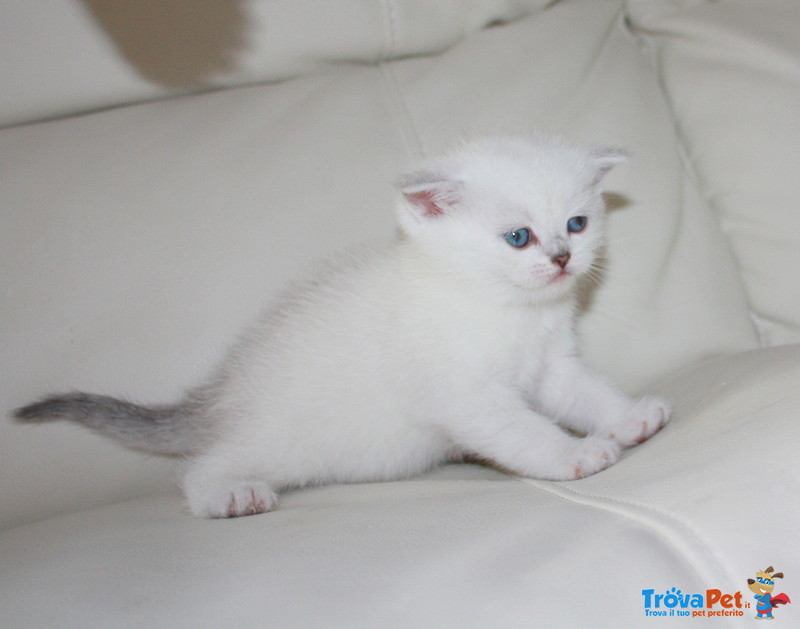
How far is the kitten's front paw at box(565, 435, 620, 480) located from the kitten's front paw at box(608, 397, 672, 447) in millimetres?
55

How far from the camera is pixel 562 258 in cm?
131

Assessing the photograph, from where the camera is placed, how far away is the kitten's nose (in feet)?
4.26

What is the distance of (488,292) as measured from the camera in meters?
1.38

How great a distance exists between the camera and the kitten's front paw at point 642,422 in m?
1.29

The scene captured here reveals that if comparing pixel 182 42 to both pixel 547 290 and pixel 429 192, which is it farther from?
pixel 547 290

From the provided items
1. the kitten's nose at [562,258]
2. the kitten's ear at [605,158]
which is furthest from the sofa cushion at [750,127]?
the kitten's nose at [562,258]

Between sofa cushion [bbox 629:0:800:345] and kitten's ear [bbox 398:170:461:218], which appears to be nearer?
kitten's ear [bbox 398:170:461:218]

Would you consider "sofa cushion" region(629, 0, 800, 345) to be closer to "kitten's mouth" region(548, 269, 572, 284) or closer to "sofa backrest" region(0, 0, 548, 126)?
"sofa backrest" region(0, 0, 548, 126)

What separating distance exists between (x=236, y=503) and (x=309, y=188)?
695 millimetres

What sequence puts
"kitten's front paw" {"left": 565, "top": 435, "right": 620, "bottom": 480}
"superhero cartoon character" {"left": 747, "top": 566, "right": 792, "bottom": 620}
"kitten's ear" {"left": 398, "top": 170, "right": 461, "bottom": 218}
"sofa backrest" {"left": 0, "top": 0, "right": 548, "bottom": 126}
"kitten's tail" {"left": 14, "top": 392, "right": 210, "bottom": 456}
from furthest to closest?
"sofa backrest" {"left": 0, "top": 0, "right": 548, "bottom": 126} < "kitten's tail" {"left": 14, "top": 392, "right": 210, "bottom": 456} < "kitten's ear" {"left": 398, "top": 170, "right": 461, "bottom": 218} < "kitten's front paw" {"left": 565, "top": 435, "right": 620, "bottom": 480} < "superhero cartoon character" {"left": 747, "top": 566, "right": 792, "bottom": 620}

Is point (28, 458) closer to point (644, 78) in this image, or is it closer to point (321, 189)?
point (321, 189)

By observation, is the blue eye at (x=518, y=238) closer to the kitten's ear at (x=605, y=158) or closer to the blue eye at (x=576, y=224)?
the blue eye at (x=576, y=224)

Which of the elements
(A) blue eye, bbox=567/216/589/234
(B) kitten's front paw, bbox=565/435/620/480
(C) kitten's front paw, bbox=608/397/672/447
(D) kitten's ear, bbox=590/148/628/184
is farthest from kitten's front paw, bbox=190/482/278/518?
(D) kitten's ear, bbox=590/148/628/184


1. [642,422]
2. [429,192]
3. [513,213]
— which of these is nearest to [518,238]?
[513,213]
